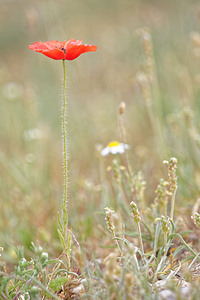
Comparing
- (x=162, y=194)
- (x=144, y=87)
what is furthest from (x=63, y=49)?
(x=144, y=87)

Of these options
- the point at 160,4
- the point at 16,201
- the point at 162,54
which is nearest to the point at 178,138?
the point at 16,201

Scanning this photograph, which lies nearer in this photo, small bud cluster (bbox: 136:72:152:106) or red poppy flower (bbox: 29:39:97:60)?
red poppy flower (bbox: 29:39:97:60)

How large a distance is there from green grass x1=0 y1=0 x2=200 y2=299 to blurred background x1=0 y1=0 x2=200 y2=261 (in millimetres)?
14

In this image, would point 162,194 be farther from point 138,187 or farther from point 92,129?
point 92,129

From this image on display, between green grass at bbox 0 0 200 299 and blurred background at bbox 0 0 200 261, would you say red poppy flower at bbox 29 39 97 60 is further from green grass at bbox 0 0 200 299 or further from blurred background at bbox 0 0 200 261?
blurred background at bbox 0 0 200 261

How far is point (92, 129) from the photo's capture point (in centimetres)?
351

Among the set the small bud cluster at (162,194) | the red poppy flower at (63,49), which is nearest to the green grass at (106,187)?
the small bud cluster at (162,194)

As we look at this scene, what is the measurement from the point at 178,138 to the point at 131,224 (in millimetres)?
1148

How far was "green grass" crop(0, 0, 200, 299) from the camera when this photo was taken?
155cm

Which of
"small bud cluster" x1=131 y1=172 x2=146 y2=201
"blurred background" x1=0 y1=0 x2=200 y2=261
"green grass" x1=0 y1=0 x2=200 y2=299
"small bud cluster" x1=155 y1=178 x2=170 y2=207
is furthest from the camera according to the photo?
"blurred background" x1=0 y1=0 x2=200 y2=261

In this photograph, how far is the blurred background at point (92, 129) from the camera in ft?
8.65

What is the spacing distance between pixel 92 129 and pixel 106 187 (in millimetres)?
1034

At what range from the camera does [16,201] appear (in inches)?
113

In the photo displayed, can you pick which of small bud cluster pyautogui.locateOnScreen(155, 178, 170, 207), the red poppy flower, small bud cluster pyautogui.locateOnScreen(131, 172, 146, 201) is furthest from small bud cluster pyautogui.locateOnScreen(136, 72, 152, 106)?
the red poppy flower
